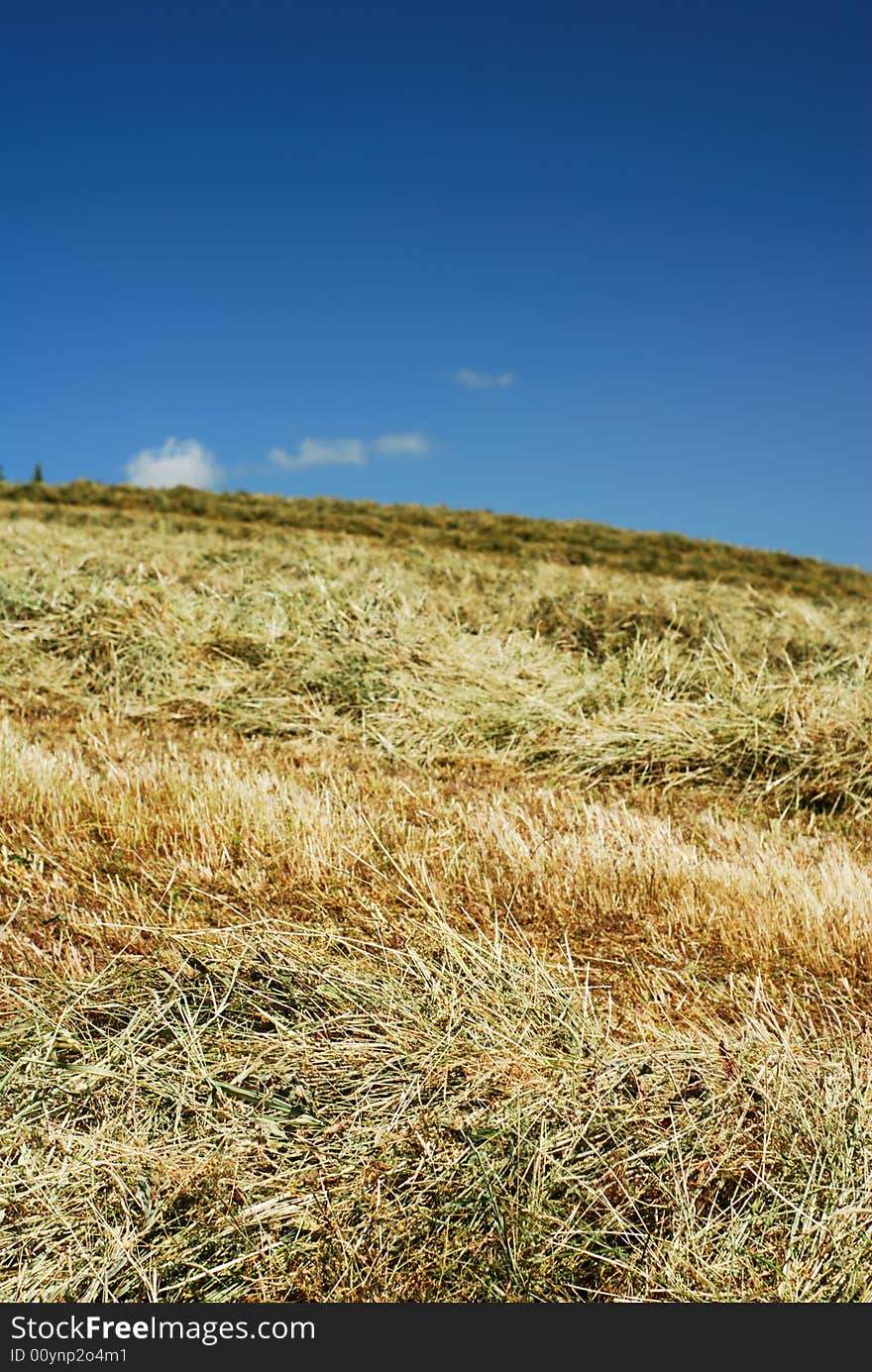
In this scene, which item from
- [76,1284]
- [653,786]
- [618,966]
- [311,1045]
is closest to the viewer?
[76,1284]

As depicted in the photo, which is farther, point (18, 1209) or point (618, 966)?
point (618, 966)

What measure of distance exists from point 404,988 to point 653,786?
2385 mm

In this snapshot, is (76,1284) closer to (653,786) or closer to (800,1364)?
(800,1364)

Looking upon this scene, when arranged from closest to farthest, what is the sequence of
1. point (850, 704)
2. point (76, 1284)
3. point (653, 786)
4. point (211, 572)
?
point (76, 1284)
point (653, 786)
point (850, 704)
point (211, 572)

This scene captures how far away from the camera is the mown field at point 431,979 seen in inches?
60.6

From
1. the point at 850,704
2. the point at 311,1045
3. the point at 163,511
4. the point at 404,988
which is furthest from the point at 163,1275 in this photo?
the point at 163,511

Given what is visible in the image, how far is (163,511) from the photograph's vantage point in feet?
56.7

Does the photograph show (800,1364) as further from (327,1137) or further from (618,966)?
(618,966)

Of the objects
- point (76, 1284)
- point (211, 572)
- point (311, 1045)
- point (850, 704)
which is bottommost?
point (76, 1284)

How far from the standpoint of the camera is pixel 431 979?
2109 millimetres

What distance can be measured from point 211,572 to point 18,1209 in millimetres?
5385

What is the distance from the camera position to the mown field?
1.54m

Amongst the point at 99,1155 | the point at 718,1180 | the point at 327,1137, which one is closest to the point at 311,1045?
the point at 327,1137

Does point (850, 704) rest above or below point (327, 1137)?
above
